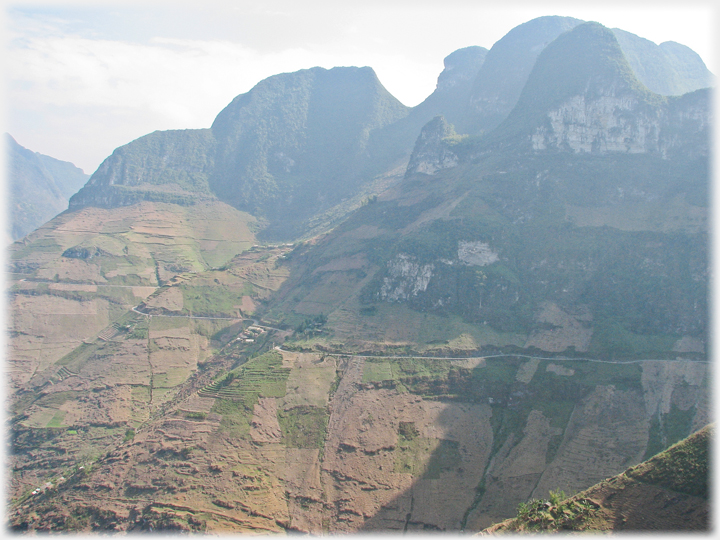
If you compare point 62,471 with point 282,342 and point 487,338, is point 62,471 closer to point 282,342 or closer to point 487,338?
point 282,342

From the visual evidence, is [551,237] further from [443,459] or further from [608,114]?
[443,459]

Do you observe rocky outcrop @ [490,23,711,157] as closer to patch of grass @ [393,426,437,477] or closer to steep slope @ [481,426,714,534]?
patch of grass @ [393,426,437,477]

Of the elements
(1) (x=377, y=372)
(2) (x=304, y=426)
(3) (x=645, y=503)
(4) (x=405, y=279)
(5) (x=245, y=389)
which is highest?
(4) (x=405, y=279)

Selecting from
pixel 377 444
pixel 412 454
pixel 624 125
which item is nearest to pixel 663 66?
pixel 624 125

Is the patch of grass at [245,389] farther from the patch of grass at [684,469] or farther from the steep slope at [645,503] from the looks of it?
the patch of grass at [684,469]

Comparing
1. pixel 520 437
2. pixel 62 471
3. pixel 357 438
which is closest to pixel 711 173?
pixel 520 437

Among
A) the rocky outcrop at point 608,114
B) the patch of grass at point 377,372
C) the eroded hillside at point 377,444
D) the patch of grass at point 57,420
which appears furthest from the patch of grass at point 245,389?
the rocky outcrop at point 608,114
